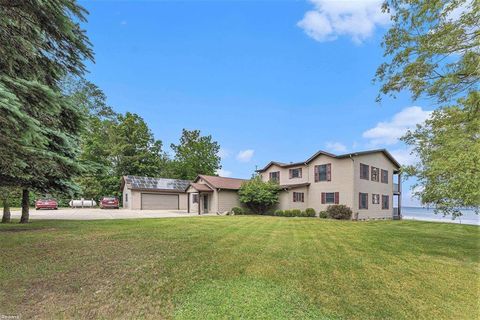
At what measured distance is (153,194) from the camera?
3291 centimetres

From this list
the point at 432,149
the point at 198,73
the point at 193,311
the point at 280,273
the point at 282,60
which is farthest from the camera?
the point at 198,73

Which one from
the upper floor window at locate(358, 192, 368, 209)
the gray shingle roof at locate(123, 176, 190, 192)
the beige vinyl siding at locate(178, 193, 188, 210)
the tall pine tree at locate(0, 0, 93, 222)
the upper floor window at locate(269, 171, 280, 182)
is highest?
the tall pine tree at locate(0, 0, 93, 222)

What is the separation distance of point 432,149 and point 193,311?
28.3 ft

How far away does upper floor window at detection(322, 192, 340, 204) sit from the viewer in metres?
23.8

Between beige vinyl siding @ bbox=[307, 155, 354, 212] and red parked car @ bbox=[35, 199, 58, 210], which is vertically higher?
beige vinyl siding @ bbox=[307, 155, 354, 212]

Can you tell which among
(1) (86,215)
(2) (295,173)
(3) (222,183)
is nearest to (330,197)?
(2) (295,173)

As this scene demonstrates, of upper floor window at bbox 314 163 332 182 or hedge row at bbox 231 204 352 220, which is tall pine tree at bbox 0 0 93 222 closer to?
hedge row at bbox 231 204 352 220

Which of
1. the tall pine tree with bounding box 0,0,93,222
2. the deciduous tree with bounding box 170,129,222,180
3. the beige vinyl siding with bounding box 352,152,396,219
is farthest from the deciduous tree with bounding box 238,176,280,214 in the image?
the tall pine tree with bounding box 0,0,93,222

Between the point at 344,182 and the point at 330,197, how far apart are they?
1848mm

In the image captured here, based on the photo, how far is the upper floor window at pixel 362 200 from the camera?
23.7 meters

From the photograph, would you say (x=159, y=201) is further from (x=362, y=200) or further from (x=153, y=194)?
(x=362, y=200)

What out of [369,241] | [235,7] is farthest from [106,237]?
[235,7]

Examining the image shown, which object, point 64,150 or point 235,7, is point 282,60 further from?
point 64,150

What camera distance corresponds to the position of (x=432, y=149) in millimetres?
8961
